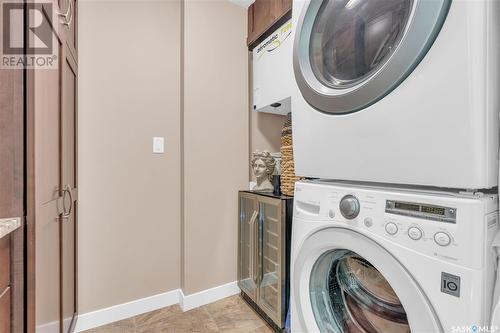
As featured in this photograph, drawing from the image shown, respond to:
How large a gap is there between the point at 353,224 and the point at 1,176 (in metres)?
1.03

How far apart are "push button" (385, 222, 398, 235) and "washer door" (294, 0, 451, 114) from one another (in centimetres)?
36

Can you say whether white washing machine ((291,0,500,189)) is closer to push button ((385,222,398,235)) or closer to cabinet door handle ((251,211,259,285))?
push button ((385,222,398,235))

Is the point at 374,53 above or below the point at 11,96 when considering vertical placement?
above

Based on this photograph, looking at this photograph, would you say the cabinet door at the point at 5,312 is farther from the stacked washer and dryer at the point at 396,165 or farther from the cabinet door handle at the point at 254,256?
the cabinet door handle at the point at 254,256

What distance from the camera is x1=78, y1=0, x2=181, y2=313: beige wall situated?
1526 mm

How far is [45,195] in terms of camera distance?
84 cm

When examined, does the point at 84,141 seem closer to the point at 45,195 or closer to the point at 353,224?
the point at 45,195

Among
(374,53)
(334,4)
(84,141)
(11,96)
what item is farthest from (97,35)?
(374,53)

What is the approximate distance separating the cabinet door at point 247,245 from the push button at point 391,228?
1.02 metres

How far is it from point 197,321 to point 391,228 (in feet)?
4.60

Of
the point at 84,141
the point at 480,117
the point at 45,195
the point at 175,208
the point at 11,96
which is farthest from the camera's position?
the point at 175,208

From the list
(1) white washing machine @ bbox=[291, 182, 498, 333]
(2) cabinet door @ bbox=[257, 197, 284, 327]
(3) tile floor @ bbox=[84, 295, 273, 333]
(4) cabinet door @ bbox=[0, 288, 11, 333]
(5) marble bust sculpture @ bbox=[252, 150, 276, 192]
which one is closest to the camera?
(1) white washing machine @ bbox=[291, 182, 498, 333]

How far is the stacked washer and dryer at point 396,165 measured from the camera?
→ 0.57 metres

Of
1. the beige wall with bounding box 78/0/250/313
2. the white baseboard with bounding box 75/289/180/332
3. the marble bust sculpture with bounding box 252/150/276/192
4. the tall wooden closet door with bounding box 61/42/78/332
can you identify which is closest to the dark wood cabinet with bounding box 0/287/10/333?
the tall wooden closet door with bounding box 61/42/78/332
